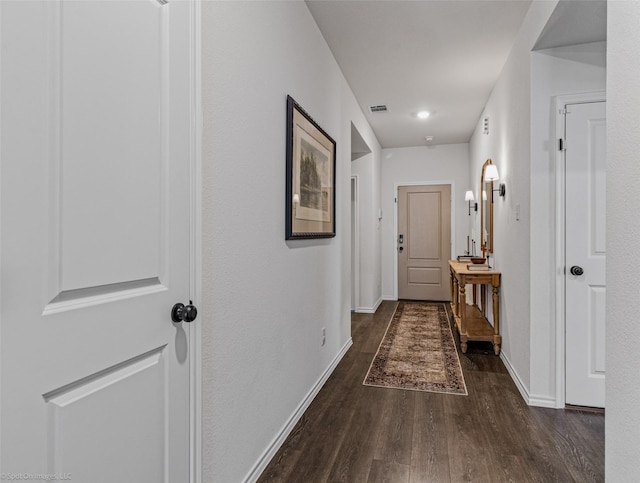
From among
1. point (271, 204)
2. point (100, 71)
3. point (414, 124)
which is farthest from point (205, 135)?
point (414, 124)

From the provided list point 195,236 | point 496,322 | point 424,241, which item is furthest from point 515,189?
point 424,241

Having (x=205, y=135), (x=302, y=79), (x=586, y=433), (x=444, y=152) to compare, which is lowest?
(x=586, y=433)

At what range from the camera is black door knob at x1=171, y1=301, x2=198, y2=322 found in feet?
4.04

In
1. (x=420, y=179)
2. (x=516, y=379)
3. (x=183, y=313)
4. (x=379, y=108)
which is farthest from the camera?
(x=420, y=179)

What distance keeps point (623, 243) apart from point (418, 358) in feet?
8.16

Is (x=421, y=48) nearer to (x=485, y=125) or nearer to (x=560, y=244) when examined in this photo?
(x=485, y=125)

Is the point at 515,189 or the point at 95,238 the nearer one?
the point at 95,238

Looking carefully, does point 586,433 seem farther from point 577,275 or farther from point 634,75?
point 634,75

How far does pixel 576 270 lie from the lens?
2508 mm

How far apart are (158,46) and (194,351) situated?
0.94 meters

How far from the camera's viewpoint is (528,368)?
268 cm

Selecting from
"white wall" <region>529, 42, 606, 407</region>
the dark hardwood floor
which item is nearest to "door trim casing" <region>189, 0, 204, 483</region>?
the dark hardwood floor

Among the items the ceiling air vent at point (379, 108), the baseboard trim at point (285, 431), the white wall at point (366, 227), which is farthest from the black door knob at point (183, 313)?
the white wall at point (366, 227)

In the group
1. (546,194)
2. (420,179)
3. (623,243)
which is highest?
(420,179)
